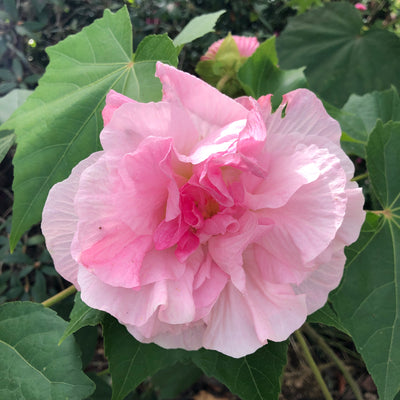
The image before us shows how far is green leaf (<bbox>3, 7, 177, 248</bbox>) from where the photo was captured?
1.49 ft

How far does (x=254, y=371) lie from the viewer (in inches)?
17.2

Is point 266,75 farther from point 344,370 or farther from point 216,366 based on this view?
point 344,370

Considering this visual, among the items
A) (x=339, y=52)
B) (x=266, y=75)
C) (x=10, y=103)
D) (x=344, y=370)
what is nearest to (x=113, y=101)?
(x=266, y=75)

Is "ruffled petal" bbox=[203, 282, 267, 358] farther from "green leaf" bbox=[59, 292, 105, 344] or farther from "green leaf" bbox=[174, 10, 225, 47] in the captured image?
"green leaf" bbox=[174, 10, 225, 47]

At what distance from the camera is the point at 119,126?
31 cm

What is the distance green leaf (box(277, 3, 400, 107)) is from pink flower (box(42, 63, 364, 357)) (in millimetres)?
778

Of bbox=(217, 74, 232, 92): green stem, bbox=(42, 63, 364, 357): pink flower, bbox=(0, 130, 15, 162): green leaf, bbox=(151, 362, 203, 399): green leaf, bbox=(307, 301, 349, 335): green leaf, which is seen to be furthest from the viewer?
bbox=(151, 362, 203, 399): green leaf

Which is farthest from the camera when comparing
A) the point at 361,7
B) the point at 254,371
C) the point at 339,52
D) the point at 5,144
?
the point at 361,7

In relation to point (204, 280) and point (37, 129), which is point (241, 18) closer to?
point (37, 129)

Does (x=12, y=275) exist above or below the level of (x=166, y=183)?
below

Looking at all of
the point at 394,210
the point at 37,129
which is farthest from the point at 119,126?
the point at 394,210

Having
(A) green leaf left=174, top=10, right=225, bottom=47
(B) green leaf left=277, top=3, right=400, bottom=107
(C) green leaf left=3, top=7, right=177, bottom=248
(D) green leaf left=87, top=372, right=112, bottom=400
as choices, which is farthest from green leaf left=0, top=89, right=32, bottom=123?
(B) green leaf left=277, top=3, right=400, bottom=107

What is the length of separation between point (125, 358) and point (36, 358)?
10 centimetres

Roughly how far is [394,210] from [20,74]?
0.83 metres
